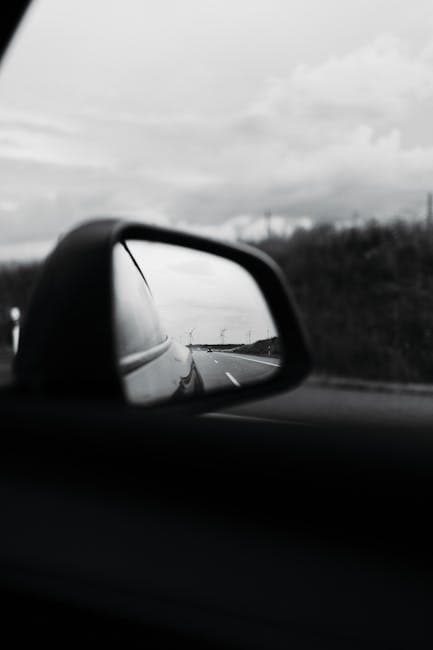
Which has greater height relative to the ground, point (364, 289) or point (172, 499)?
point (364, 289)

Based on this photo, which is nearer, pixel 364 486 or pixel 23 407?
pixel 364 486

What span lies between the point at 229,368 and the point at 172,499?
387 mm

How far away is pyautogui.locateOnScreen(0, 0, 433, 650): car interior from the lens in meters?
1.09

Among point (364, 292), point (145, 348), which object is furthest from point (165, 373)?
point (364, 292)

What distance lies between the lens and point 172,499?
1.30 meters

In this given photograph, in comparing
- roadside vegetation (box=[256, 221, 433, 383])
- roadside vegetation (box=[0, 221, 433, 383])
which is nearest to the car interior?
roadside vegetation (box=[0, 221, 433, 383])

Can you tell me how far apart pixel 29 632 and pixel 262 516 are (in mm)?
408

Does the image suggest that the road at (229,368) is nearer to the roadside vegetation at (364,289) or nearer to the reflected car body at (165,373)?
the reflected car body at (165,373)

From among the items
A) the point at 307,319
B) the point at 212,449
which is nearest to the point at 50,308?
the point at 212,449

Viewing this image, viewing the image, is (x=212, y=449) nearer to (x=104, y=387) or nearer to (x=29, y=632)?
(x=104, y=387)

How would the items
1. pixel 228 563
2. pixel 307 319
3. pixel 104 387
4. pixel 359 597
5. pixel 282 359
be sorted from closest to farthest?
1. pixel 359 597
2. pixel 228 563
3. pixel 104 387
4. pixel 282 359
5. pixel 307 319

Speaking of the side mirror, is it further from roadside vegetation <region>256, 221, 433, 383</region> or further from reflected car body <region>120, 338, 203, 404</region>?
roadside vegetation <region>256, 221, 433, 383</region>

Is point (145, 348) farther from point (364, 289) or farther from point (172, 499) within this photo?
point (364, 289)

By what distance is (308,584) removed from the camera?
113cm
